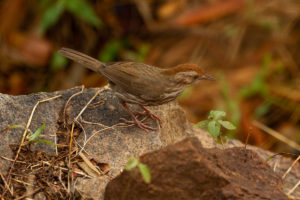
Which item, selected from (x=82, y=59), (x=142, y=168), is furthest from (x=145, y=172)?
(x=82, y=59)

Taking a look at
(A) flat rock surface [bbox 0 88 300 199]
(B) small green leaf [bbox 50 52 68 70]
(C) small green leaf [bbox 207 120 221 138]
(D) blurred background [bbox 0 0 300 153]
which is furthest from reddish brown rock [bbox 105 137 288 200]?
(B) small green leaf [bbox 50 52 68 70]

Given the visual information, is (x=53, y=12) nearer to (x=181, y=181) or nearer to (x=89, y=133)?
(x=89, y=133)

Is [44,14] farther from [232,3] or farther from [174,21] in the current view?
[232,3]

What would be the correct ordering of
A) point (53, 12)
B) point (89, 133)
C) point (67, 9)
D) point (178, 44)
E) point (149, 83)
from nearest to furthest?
1. point (89, 133)
2. point (149, 83)
3. point (53, 12)
4. point (67, 9)
5. point (178, 44)

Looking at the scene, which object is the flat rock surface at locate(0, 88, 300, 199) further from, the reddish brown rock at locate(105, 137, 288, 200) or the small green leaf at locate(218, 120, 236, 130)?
the small green leaf at locate(218, 120, 236, 130)

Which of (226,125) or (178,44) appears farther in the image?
(178,44)

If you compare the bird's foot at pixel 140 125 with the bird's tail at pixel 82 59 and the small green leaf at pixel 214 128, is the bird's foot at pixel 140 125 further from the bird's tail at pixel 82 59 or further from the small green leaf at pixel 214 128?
the bird's tail at pixel 82 59
